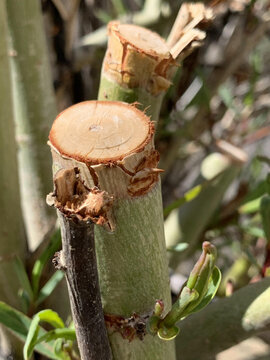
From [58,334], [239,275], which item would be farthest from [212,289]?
[239,275]

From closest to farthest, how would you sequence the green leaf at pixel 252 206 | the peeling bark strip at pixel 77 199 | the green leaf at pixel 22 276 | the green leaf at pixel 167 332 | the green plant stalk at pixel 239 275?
the peeling bark strip at pixel 77 199, the green leaf at pixel 167 332, the green leaf at pixel 22 276, the green leaf at pixel 252 206, the green plant stalk at pixel 239 275

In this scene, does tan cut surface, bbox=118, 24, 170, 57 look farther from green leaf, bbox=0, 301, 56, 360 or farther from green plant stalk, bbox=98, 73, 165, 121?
green leaf, bbox=0, 301, 56, 360

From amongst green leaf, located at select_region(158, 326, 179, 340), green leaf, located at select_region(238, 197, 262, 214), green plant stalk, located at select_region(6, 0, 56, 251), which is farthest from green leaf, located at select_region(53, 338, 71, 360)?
green leaf, located at select_region(238, 197, 262, 214)

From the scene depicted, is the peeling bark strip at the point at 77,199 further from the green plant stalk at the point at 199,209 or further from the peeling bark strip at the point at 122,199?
the green plant stalk at the point at 199,209

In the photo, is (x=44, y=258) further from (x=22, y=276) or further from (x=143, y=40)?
(x=143, y=40)

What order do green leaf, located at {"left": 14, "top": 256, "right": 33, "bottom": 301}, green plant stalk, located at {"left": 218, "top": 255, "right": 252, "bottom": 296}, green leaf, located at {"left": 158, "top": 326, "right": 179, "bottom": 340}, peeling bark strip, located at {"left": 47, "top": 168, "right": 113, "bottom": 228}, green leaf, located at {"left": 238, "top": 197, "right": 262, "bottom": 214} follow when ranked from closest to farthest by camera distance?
peeling bark strip, located at {"left": 47, "top": 168, "right": 113, "bottom": 228} → green leaf, located at {"left": 158, "top": 326, "right": 179, "bottom": 340} → green leaf, located at {"left": 14, "top": 256, "right": 33, "bottom": 301} → green leaf, located at {"left": 238, "top": 197, "right": 262, "bottom": 214} → green plant stalk, located at {"left": 218, "top": 255, "right": 252, "bottom": 296}

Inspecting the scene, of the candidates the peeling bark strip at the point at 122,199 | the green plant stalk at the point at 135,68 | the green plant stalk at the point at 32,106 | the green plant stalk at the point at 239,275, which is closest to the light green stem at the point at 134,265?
the peeling bark strip at the point at 122,199

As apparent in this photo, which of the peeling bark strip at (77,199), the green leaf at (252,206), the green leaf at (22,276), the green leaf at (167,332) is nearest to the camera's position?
the peeling bark strip at (77,199)

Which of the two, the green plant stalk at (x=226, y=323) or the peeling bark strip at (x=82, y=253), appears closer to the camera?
the peeling bark strip at (x=82, y=253)
